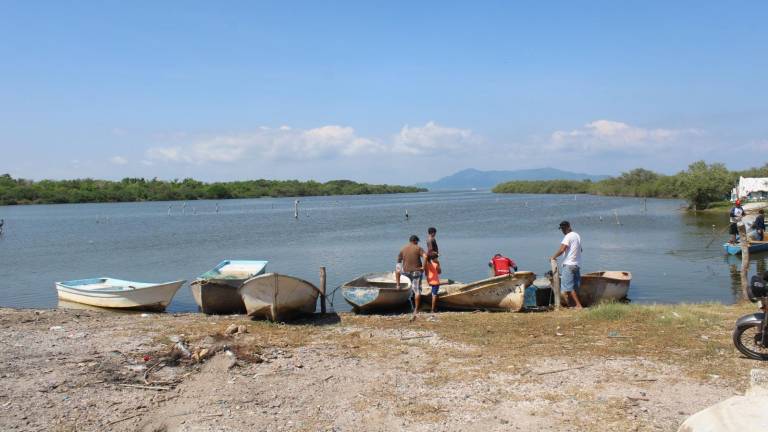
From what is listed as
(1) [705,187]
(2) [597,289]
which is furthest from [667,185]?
(2) [597,289]

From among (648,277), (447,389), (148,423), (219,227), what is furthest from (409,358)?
(219,227)

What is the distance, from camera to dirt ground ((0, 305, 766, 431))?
280 inches

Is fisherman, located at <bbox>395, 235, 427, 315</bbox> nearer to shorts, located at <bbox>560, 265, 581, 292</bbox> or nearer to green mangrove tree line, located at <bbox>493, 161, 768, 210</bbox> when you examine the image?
shorts, located at <bbox>560, 265, 581, 292</bbox>

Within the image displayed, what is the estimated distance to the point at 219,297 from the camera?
1514 cm

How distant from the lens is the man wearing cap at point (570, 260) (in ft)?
45.0

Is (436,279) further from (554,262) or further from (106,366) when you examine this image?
(106,366)

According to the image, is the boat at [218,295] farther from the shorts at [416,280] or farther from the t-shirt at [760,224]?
the t-shirt at [760,224]

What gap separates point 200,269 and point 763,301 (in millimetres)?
24191

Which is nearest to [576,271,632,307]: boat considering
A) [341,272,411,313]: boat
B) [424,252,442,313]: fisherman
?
[424,252,442,313]: fisherman

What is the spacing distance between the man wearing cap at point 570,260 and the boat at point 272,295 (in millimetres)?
6330

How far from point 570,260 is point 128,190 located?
141295 millimetres

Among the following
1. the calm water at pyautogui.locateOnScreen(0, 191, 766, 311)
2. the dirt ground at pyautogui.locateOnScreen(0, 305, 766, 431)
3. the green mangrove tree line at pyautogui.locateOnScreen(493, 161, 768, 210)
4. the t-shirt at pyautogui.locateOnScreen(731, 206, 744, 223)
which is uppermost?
the green mangrove tree line at pyautogui.locateOnScreen(493, 161, 768, 210)

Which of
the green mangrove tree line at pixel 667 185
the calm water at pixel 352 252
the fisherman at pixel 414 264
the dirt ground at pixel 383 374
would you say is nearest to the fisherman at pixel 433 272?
the fisherman at pixel 414 264

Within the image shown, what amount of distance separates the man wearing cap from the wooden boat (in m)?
0.84
